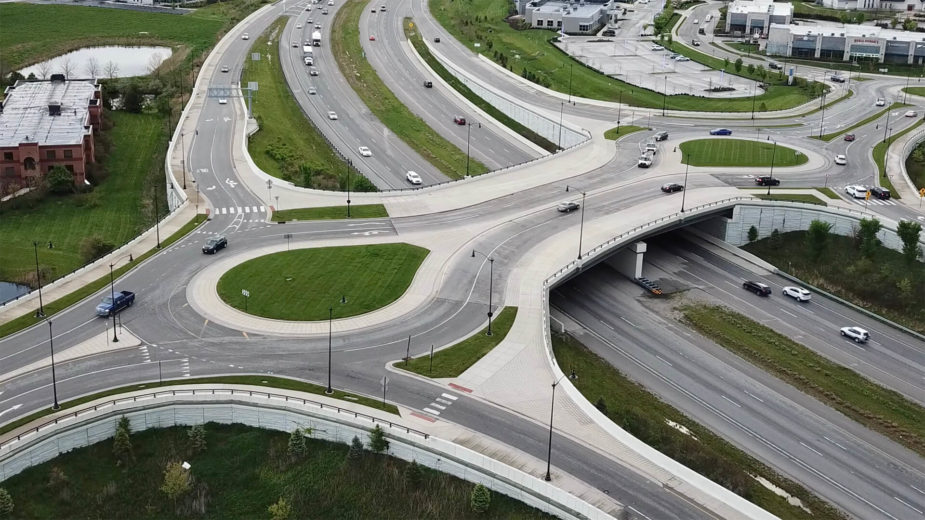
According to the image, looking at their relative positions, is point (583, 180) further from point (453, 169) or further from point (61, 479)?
point (61, 479)

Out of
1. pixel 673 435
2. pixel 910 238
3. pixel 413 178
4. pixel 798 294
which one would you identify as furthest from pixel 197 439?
pixel 910 238

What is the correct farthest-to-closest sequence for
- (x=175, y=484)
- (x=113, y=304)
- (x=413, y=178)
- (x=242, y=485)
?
1. (x=413, y=178)
2. (x=113, y=304)
3. (x=242, y=485)
4. (x=175, y=484)

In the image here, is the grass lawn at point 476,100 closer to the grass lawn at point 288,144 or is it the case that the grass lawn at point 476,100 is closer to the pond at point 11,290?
the grass lawn at point 288,144

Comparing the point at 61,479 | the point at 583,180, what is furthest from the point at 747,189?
the point at 61,479

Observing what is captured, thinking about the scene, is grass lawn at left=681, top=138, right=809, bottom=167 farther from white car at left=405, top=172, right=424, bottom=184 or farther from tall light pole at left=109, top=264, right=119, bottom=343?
tall light pole at left=109, top=264, right=119, bottom=343

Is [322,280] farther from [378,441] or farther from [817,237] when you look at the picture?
[817,237]
